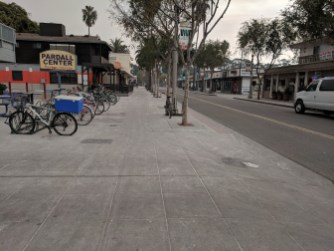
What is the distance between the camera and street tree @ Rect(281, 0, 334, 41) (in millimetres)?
18297

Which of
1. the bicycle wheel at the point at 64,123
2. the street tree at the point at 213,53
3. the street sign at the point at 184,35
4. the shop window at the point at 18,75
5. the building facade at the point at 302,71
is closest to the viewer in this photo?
the bicycle wheel at the point at 64,123

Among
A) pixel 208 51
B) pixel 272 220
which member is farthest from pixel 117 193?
pixel 208 51

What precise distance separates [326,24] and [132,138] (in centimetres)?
1562

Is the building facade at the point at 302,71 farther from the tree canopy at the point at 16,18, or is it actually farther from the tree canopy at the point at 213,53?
the tree canopy at the point at 16,18

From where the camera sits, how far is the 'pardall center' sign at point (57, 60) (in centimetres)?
3225

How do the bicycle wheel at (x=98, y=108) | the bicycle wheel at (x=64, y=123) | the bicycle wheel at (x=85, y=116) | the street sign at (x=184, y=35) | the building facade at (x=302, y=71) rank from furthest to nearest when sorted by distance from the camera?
the building facade at (x=302, y=71)
the bicycle wheel at (x=98, y=108)
the street sign at (x=184, y=35)
the bicycle wheel at (x=85, y=116)
the bicycle wheel at (x=64, y=123)

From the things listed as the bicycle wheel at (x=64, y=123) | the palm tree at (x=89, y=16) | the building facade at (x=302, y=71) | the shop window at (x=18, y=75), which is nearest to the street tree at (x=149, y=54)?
the bicycle wheel at (x=64, y=123)

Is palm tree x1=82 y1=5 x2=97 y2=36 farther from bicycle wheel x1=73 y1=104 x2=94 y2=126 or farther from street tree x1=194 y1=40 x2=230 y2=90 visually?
bicycle wheel x1=73 y1=104 x2=94 y2=126

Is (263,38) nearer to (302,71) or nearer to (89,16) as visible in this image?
(302,71)

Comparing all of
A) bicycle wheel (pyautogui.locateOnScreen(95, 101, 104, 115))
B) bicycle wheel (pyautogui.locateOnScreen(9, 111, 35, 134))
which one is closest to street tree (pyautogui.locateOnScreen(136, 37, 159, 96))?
bicycle wheel (pyautogui.locateOnScreen(95, 101, 104, 115))

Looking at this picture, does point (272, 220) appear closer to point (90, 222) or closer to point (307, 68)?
point (90, 222)

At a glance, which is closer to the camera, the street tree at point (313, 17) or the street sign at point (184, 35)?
the street sign at point (184, 35)

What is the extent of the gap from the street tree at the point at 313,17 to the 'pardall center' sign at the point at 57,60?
21551 mm

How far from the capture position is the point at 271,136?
10.4 metres
